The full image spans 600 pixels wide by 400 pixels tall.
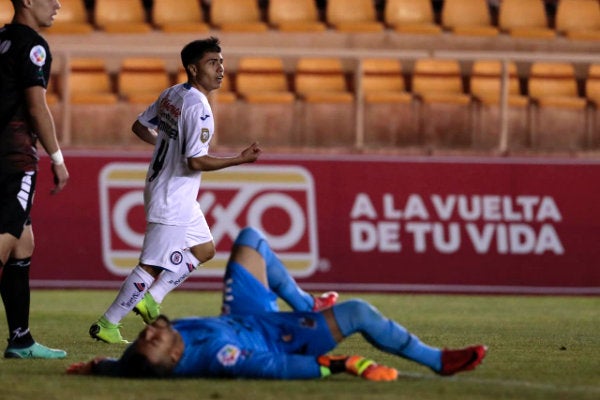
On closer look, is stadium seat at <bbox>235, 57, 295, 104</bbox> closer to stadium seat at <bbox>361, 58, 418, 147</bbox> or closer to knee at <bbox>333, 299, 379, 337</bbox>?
stadium seat at <bbox>361, 58, 418, 147</bbox>

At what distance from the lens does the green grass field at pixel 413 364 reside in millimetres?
6660

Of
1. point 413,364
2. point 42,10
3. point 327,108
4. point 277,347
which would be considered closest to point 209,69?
point 42,10

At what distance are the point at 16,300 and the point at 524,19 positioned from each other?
505 inches

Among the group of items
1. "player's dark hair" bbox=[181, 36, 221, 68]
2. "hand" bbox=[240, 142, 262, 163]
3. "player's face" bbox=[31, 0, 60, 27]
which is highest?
"player's face" bbox=[31, 0, 60, 27]

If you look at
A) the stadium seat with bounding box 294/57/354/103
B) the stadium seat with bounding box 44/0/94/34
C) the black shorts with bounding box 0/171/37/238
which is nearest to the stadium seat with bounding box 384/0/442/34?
the stadium seat with bounding box 294/57/354/103

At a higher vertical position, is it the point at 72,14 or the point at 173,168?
the point at 72,14

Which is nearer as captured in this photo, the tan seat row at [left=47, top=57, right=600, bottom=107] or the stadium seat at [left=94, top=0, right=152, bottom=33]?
the tan seat row at [left=47, top=57, right=600, bottom=107]

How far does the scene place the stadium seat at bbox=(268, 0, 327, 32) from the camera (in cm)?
1930

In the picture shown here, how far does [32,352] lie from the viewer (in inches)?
328

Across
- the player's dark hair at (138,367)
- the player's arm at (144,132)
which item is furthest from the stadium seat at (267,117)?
the player's dark hair at (138,367)

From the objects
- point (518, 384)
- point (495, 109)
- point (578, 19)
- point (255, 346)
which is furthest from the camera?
point (578, 19)

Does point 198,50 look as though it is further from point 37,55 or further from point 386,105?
point 386,105

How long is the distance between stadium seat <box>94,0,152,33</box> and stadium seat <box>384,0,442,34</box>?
138 inches

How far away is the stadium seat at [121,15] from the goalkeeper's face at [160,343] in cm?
1308
